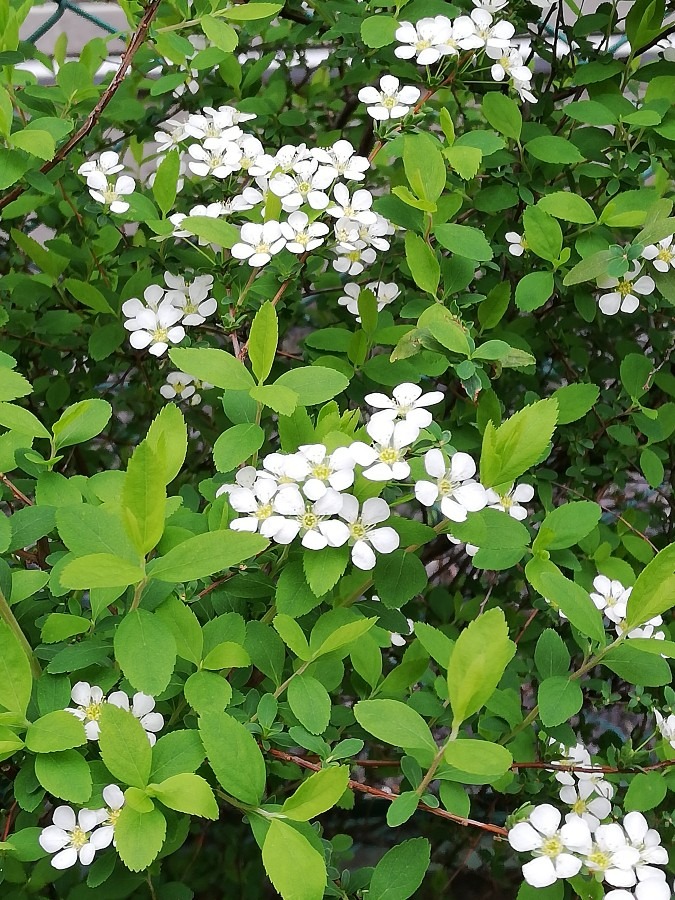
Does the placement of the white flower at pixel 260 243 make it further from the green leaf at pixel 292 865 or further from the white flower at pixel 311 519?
the green leaf at pixel 292 865

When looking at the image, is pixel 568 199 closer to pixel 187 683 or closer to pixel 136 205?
pixel 136 205

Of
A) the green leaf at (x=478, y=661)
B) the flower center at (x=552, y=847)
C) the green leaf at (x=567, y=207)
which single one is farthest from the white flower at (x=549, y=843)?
the green leaf at (x=567, y=207)

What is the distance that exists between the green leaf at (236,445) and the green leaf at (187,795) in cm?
20

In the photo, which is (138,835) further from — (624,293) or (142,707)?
(624,293)

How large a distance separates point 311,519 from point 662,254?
1.59 feet

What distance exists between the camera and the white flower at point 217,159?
73cm

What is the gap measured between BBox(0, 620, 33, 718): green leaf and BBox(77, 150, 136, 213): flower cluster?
464mm

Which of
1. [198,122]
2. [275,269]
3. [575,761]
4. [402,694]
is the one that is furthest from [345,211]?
[575,761]

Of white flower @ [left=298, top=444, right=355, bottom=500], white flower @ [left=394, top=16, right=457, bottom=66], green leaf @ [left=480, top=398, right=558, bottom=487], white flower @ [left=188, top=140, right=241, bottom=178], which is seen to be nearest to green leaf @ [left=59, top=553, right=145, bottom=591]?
white flower @ [left=298, top=444, right=355, bottom=500]

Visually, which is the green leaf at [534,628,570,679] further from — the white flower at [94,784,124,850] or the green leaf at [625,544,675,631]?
the white flower at [94,784,124,850]

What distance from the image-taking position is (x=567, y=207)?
74cm

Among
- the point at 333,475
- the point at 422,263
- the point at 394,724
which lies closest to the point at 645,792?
the point at 394,724

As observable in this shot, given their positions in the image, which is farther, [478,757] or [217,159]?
[217,159]

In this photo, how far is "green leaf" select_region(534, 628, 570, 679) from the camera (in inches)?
23.8
